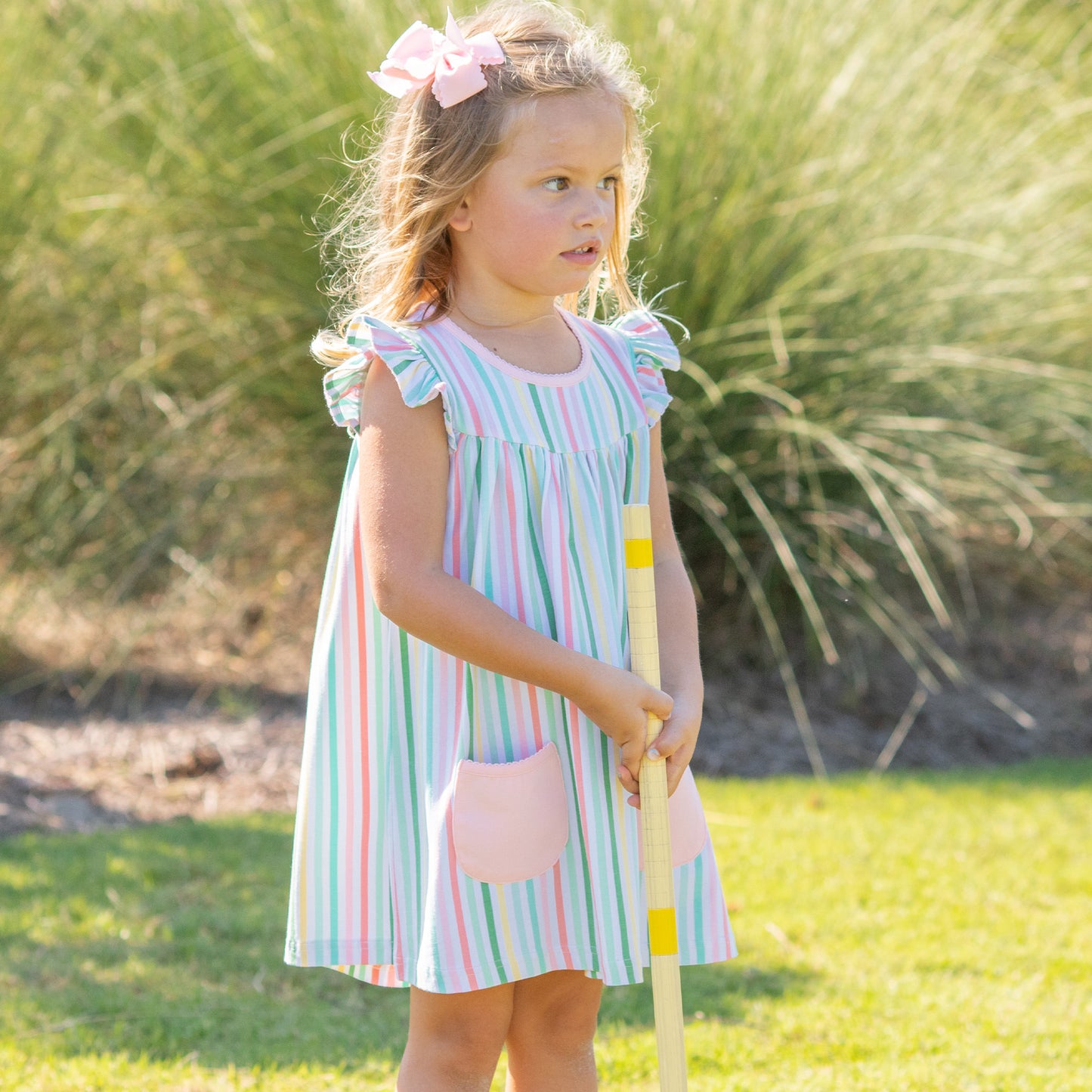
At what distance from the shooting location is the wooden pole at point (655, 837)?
1.52 m

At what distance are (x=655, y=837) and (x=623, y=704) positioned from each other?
0.48 ft

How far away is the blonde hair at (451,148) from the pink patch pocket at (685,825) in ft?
2.14

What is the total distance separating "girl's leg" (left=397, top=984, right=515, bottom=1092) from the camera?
165 centimetres

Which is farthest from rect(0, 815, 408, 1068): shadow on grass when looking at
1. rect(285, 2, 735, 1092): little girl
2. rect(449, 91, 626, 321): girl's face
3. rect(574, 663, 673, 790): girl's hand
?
rect(449, 91, 626, 321): girl's face

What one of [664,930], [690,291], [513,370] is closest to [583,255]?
[513,370]

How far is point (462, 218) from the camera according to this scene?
1.70 meters

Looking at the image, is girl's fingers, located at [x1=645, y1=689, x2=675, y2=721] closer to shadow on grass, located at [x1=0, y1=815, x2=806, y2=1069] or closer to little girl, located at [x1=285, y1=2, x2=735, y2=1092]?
little girl, located at [x1=285, y1=2, x2=735, y2=1092]

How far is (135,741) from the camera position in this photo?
4371 millimetres

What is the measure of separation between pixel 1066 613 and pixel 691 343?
206 cm

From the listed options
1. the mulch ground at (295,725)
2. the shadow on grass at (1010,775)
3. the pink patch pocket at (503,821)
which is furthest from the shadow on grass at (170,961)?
the shadow on grass at (1010,775)

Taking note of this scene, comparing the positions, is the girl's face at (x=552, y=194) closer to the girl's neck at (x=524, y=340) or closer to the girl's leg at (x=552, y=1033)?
the girl's neck at (x=524, y=340)

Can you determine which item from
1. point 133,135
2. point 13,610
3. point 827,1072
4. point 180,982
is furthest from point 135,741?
point 827,1072

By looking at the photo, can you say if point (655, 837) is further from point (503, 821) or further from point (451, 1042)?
point (451, 1042)

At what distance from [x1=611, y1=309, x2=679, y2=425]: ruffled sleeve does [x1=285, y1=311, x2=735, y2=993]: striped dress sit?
0.12m
